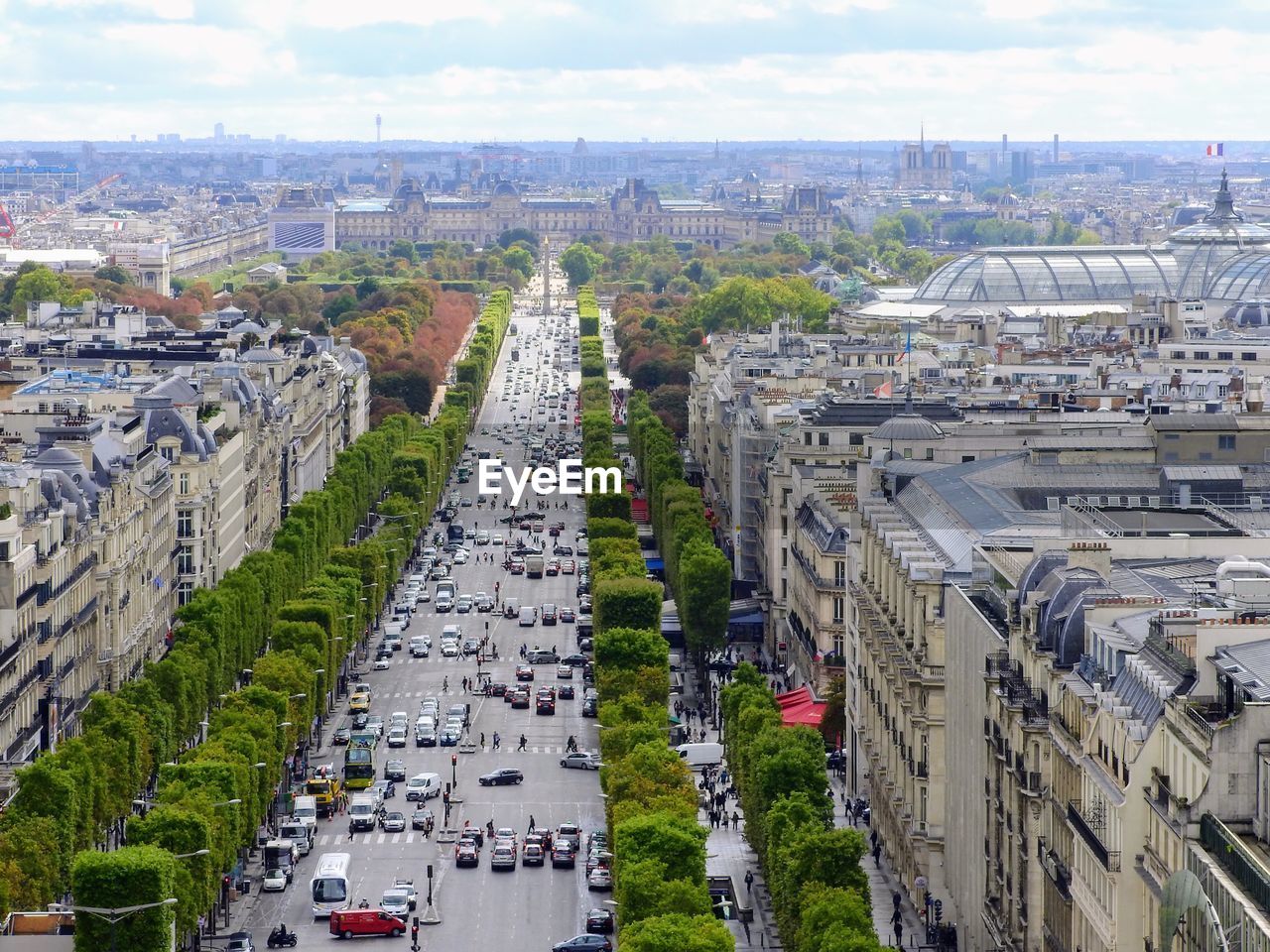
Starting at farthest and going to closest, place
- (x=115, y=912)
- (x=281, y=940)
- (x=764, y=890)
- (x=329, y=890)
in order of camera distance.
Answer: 1. (x=764, y=890)
2. (x=329, y=890)
3. (x=281, y=940)
4. (x=115, y=912)

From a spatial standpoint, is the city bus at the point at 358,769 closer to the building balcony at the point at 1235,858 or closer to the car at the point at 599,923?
the car at the point at 599,923

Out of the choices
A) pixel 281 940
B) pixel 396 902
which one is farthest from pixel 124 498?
pixel 281 940

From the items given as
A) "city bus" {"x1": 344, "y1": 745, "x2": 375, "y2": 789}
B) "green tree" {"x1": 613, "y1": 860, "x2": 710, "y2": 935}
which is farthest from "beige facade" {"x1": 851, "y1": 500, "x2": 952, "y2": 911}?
"city bus" {"x1": 344, "y1": 745, "x2": 375, "y2": 789}

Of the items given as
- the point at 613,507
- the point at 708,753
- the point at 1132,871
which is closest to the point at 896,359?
the point at 613,507

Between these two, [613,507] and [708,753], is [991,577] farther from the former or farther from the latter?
[613,507]

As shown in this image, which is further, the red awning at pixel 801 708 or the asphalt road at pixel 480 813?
the red awning at pixel 801 708

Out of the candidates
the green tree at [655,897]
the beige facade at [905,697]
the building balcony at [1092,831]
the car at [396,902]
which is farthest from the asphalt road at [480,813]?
the building balcony at [1092,831]

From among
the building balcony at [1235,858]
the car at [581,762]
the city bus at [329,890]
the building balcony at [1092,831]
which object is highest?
the building balcony at [1235,858]

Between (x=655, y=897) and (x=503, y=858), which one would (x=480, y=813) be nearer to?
(x=503, y=858)
